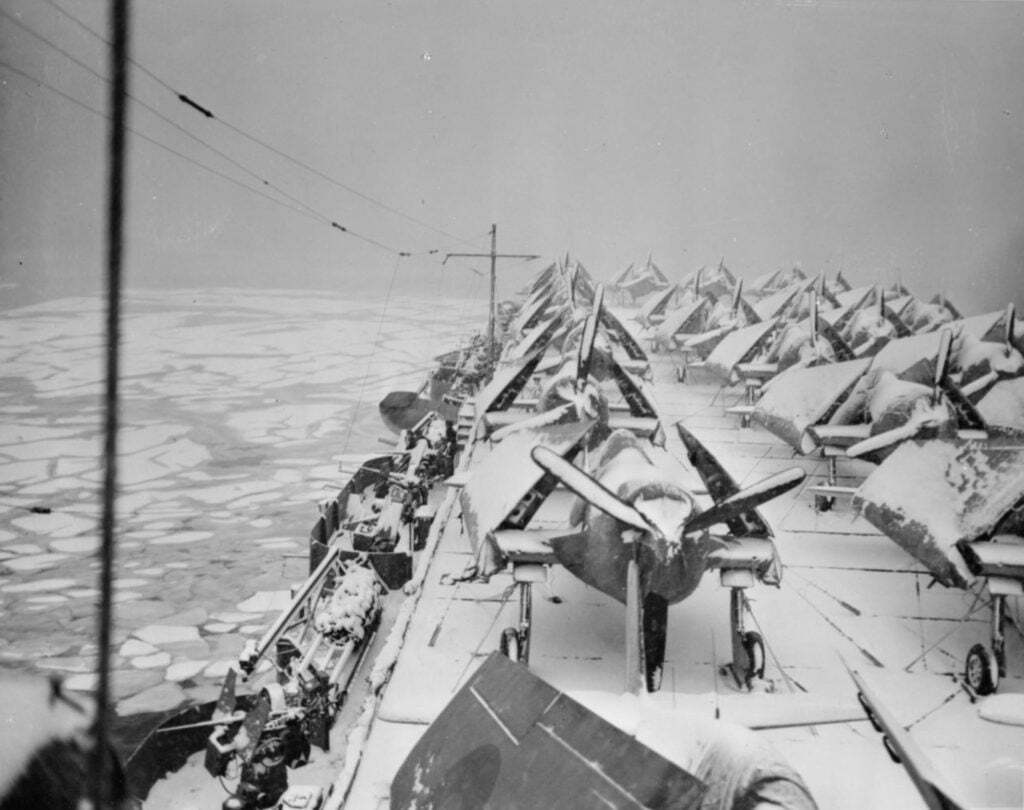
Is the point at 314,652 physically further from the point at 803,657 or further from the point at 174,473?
the point at 174,473

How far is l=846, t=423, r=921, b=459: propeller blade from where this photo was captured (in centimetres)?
1045

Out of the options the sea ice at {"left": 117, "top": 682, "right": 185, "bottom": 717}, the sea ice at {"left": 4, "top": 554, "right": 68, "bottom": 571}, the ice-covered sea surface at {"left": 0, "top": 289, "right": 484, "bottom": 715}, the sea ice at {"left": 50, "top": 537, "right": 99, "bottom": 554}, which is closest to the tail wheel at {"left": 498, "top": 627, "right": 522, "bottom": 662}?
the ice-covered sea surface at {"left": 0, "top": 289, "right": 484, "bottom": 715}

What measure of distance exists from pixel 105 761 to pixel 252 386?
31665mm

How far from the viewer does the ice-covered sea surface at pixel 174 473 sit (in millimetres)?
12398

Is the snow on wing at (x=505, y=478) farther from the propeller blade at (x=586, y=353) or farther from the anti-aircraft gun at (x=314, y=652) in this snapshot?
the propeller blade at (x=586, y=353)

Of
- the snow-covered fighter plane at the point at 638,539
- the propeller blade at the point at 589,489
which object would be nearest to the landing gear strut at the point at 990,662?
the snow-covered fighter plane at the point at 638,539

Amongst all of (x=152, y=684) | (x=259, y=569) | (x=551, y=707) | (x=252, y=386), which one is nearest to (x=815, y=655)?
(x=551, y=707)

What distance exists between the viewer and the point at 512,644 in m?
7.37

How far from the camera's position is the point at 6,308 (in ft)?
143

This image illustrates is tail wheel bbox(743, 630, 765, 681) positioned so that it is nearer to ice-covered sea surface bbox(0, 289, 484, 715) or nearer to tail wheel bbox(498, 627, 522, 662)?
tail wheel bbox(498, 627, 522, 662)

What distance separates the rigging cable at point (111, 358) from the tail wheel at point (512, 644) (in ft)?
19.2

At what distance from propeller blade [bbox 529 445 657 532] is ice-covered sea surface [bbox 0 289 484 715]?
3.24 meters

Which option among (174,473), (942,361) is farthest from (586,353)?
(174,473)

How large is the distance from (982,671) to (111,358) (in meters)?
7.78
